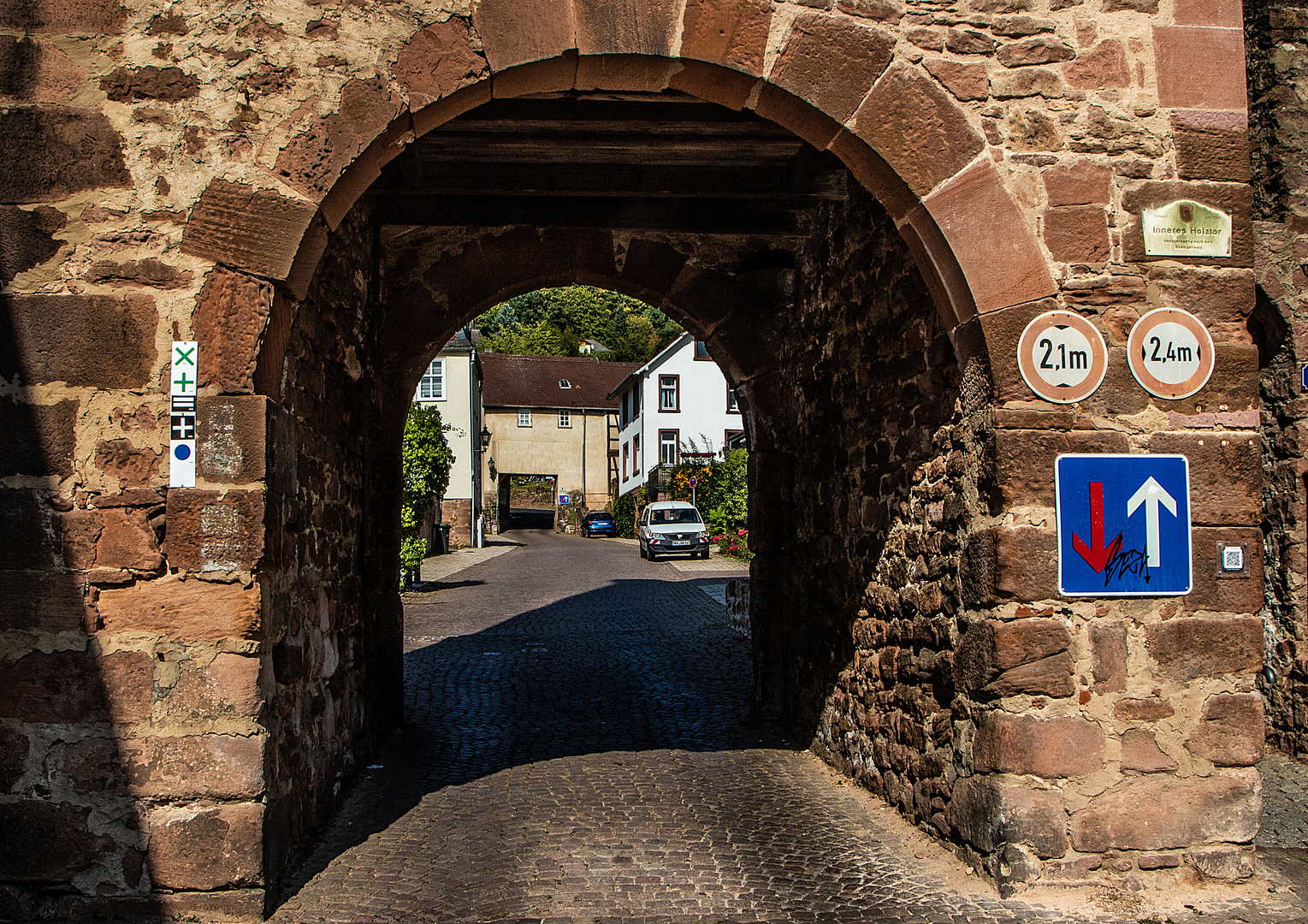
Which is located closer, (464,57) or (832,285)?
(464,57)

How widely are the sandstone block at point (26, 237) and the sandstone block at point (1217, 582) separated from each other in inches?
168

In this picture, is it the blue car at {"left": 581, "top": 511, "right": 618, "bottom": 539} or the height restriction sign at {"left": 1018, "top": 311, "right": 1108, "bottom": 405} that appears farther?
the blue car at {"left": 581, "top": 511, "right": 618, "bottom": 539}

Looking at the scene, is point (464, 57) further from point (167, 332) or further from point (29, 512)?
point (29, 512)

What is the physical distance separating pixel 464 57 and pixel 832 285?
294cm

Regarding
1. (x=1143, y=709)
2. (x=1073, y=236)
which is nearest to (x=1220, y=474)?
(x=1143, y=709)

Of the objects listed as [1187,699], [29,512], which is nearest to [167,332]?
[29,512]

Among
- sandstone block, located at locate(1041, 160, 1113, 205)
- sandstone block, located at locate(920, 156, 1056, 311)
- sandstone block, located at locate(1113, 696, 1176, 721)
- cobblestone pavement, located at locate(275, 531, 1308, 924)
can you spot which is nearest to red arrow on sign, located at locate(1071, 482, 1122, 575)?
sandstone block, located at locate(1113, 696, 1176, 721)

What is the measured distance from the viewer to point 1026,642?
12.3 feet

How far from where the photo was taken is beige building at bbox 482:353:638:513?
46.8 meters

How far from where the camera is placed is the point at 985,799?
150 inches

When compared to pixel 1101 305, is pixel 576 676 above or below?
below

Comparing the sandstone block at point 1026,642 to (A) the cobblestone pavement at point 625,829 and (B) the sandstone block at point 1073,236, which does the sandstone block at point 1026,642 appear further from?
(B) the sandstone block at point 1073,236

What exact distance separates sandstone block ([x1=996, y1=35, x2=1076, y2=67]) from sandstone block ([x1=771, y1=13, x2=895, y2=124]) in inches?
17.6

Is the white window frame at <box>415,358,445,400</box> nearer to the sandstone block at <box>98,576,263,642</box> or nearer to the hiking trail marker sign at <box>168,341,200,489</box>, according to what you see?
the hiking trail marker sign at <box>168,341,200,489</box>
